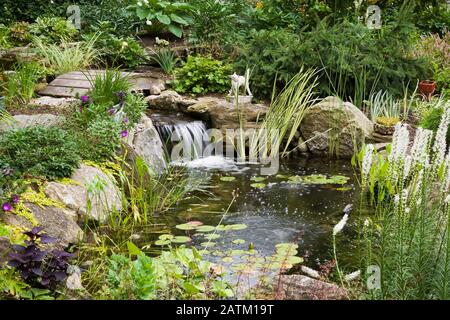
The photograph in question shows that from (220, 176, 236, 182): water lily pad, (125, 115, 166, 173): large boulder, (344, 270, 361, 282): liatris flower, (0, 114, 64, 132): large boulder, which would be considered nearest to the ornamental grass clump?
(344, 270, 361, 282): liatris flower

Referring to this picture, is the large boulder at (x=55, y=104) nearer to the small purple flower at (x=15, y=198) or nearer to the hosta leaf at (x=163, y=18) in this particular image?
the small purple flower at (x=15, y=198)

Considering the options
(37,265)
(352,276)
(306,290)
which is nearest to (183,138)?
(352,276)

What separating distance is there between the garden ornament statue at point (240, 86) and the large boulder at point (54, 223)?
419 cm

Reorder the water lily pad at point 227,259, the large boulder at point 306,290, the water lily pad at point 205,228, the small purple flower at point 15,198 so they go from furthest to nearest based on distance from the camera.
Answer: the water lily pad at point 205,228 < the water lily pad at point 227,259 < the small purple flower at point 15,198 < the large boulder at point 306,290

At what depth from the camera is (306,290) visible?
4367 millimetres

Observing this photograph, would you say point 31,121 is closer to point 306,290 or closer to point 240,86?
point 240,86

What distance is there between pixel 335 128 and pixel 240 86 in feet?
4.99

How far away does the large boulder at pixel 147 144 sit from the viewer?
7.61 metres

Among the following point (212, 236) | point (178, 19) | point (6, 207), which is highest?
point (178, 19)

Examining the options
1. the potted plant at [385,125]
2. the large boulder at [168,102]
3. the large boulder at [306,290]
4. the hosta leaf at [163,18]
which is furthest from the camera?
the hosta leaf at [163,18]

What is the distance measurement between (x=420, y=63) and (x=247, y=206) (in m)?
4.43

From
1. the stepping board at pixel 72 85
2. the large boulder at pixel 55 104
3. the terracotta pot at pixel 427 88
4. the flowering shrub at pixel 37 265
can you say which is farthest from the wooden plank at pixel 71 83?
the flowering shrub at pixel 37 265

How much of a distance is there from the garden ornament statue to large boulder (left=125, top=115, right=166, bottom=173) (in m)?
1.57

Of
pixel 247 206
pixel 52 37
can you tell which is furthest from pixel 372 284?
pixel 52 37
